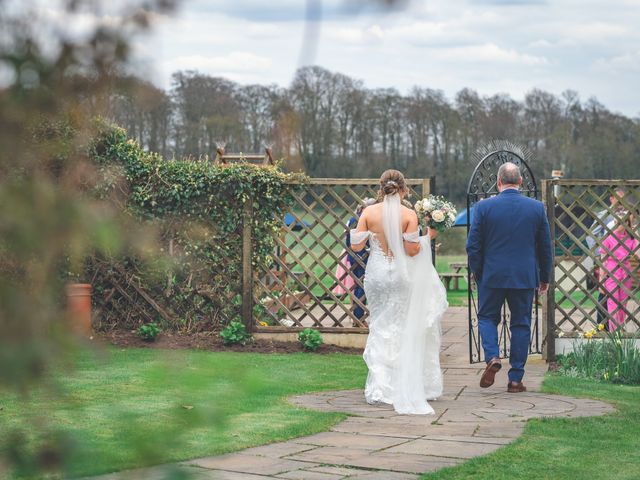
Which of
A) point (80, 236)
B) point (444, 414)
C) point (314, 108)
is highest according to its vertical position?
point (314, 108)

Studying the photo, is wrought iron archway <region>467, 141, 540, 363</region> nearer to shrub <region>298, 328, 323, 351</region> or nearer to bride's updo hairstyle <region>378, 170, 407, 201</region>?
shrub <region>298, 328, 323, 351</region>

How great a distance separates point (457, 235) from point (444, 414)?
24.8m

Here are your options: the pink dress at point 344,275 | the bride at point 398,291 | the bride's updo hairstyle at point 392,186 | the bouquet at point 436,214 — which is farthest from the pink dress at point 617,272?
the bride's updo hairstyle at point 392,186

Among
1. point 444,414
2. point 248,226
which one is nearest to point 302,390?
point 444,414

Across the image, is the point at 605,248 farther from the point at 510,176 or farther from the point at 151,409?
the point at 151,409

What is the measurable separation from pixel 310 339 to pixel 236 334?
0.75 metres

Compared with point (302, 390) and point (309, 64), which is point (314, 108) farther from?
point (302, 390)

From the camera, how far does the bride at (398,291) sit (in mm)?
7070

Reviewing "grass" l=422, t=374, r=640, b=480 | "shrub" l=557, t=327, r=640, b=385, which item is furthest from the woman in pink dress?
"grass" l=422, t=374, r=640, b=480

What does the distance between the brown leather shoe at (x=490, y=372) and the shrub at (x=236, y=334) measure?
292 centimetres

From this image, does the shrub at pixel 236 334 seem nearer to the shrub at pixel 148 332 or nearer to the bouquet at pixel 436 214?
the shrub at pixel 148 332

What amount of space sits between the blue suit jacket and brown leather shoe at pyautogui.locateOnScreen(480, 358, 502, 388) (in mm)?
570

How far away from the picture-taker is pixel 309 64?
117 cm

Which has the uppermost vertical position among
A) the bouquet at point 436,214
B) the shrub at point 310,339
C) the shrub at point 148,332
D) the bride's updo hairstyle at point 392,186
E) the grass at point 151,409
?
the bride's updo hairstyle at point 392,186
